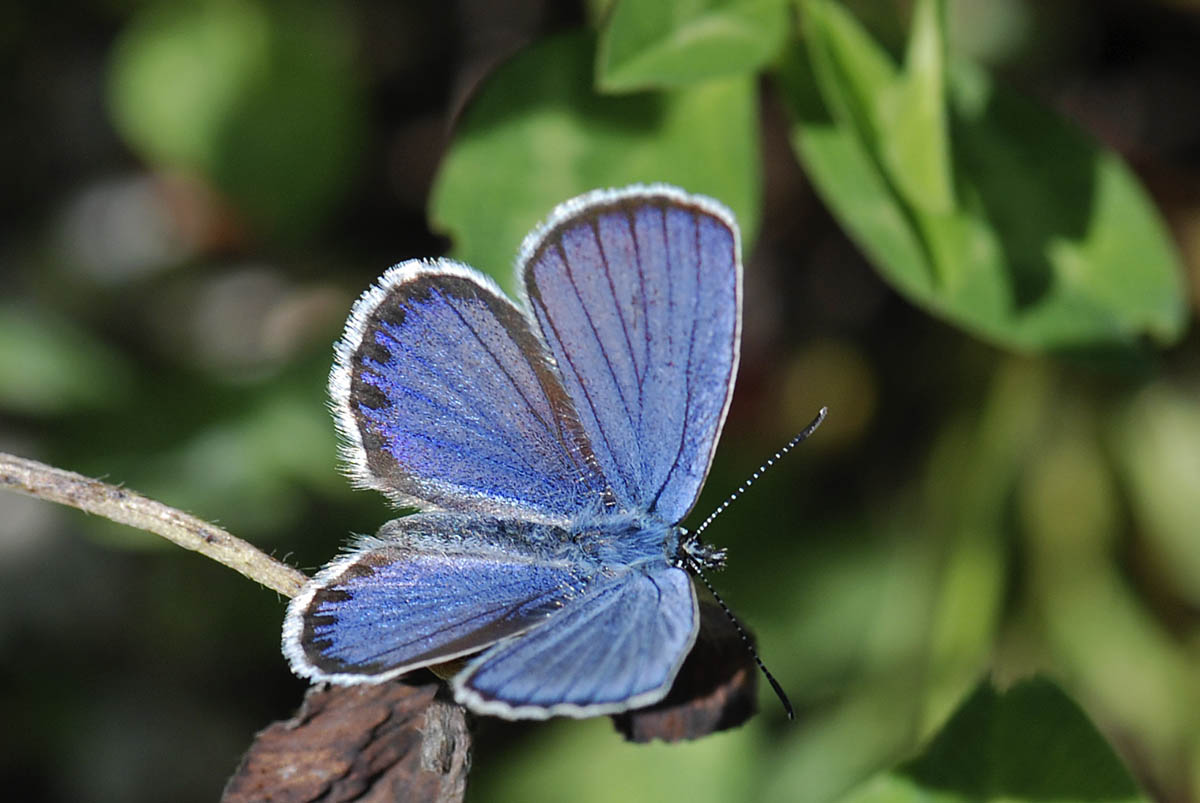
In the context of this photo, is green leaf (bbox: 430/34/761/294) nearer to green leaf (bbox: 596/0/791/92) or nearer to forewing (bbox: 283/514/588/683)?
green leaf (bbox: 596/0/791/92)

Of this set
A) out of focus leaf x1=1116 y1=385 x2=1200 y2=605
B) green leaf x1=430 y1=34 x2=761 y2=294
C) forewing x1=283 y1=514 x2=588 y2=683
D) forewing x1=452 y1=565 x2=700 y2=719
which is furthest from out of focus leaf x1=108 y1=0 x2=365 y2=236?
out of focus leaf x1=1116 y1=385 x2=1200 y2=605

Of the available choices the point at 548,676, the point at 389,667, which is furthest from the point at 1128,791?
the point at 389,667

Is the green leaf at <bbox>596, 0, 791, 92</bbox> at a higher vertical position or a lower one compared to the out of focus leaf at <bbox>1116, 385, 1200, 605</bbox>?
higher

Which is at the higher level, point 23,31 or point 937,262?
point 23,31

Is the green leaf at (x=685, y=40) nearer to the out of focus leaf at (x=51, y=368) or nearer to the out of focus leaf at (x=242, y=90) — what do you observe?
the out of focus leaf at (x=242, y=90)

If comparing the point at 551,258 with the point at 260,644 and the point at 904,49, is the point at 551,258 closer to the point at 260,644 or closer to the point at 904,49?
the point at 904,49

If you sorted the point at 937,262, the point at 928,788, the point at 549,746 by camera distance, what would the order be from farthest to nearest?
the point at 549,746
the point at 937,262
the point at 928,788
